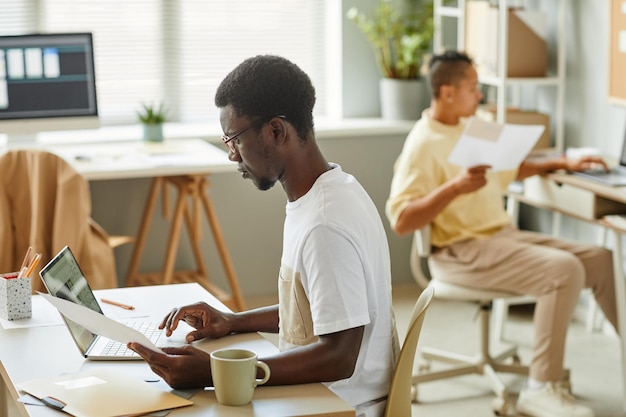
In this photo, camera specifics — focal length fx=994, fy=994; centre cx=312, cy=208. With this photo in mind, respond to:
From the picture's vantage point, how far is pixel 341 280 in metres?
1.68

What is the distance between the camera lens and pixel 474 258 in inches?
133

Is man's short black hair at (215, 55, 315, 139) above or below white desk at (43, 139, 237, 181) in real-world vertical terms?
above

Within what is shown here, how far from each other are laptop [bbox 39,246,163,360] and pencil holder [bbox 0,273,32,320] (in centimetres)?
15

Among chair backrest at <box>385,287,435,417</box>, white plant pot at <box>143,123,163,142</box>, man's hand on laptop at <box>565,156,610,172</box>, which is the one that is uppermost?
white plant pot at <box>143,123,163,142</box>

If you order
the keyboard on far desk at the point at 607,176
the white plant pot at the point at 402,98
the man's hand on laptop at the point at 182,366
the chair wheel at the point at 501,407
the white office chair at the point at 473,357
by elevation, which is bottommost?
the chair wheel at the point at 501,407

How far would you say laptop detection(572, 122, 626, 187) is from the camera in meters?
3.30

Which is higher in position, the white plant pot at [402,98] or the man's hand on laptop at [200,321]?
the white plant pot at [402,98]

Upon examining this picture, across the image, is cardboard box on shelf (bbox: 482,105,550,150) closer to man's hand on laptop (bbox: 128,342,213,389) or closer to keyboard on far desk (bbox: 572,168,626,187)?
keyboard on far desk (bbox: 572,168,626,187)

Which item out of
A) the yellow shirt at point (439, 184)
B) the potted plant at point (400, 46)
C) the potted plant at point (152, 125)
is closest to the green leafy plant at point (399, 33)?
the potted plant at point (400, 46)

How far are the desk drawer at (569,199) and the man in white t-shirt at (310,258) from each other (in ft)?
5.70

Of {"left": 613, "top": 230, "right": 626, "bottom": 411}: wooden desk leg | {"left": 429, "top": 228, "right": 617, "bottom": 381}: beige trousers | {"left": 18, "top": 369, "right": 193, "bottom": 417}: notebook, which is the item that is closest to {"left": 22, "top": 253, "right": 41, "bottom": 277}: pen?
{"left": 18, "top": 369, "right": 193, "bottom": 417}: notebook

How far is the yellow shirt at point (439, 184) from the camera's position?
339 centimetres

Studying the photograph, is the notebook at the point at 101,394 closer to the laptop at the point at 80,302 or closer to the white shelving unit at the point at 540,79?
the laptop at the point at 80,302

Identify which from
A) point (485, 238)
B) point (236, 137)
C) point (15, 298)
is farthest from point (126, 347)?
point (485, 238)
